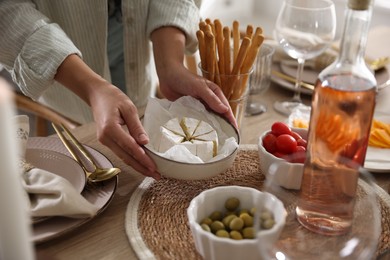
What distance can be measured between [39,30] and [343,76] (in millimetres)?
561

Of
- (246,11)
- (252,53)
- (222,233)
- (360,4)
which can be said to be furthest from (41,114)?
(246,11)

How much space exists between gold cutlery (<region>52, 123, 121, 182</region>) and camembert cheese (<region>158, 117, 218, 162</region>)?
3.3 inches

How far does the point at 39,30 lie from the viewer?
0.97m

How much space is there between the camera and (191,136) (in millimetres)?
830

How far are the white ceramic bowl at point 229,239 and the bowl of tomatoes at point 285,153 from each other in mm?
65

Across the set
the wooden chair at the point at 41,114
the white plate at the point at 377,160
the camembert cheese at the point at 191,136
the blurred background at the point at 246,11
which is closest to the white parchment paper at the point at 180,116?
the camembert cheese at the point at 191,136

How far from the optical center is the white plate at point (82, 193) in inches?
27.6

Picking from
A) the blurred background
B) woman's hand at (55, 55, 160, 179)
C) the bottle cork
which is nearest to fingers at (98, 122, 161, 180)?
woman's hand at (55, 55, 160, 179)

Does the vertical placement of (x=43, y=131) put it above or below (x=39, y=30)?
below

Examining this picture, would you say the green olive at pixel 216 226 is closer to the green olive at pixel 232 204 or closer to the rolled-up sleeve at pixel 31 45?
the green olive at pixel 232 204

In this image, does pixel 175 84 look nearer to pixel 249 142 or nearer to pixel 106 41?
pixel 249 142

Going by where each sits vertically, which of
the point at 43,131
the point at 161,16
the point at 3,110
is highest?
the point at 3,110

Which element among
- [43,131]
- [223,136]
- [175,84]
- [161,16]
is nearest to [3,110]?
[223,136]

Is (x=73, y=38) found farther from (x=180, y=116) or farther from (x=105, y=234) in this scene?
(x=105, y=234)
